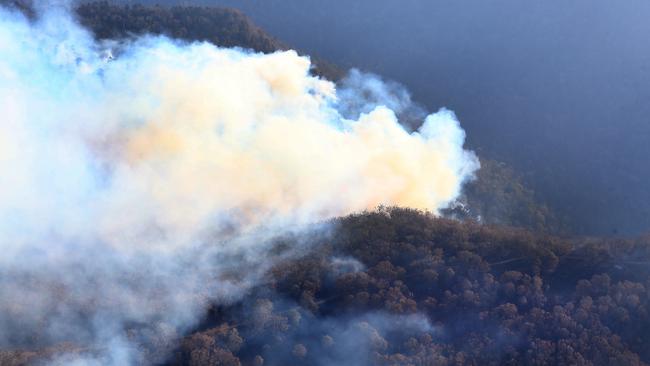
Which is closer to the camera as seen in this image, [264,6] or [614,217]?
[614,217]

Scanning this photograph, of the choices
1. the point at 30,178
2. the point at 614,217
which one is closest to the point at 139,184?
the point at 30,178

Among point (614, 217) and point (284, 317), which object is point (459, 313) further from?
point (614, 217)

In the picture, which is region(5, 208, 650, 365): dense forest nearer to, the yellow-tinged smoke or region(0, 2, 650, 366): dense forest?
region(0, 2, 650, 366): dense forest

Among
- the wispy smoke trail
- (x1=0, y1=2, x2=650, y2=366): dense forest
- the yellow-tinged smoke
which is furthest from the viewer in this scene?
the yellow-tinged smoke

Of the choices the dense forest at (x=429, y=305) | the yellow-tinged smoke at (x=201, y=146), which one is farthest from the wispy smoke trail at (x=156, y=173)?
the dense forest at (x=429, y=305)

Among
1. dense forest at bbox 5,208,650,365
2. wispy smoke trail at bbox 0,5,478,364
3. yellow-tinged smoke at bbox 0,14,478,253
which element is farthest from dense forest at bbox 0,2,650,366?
yellow-tinged smoke at bbox 0,14,478,253

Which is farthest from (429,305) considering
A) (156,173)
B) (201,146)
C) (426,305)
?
(156,173)
